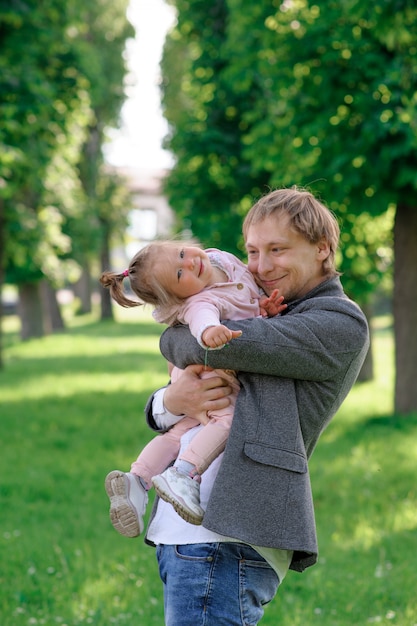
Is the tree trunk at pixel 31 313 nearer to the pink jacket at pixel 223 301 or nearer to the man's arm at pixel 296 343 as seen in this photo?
the pink jacket at pixel 223 301

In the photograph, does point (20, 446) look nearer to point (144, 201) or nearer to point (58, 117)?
point (58, 117)

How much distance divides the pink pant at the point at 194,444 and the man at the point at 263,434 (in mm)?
34

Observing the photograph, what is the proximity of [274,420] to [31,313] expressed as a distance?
26.2 metres

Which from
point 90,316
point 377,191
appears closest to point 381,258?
point 377,191

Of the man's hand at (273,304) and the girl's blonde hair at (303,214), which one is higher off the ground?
the girl's blonde hair at (303,214)

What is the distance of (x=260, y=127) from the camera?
449 inches

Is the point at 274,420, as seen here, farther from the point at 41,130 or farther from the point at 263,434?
the point at 41,130

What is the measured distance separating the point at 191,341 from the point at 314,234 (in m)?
0.48

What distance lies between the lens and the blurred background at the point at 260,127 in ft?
30.5

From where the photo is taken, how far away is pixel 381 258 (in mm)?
14227

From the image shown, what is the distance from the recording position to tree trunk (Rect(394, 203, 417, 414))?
439 inches

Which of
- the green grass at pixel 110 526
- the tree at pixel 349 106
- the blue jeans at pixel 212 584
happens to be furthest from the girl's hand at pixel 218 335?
the tree at pixel 349 106

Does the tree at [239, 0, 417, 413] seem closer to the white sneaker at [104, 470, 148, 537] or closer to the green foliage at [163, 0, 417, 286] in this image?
the green foliage at [163, 0, 417, 286]

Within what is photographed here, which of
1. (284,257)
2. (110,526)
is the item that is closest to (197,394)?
(284,257)
